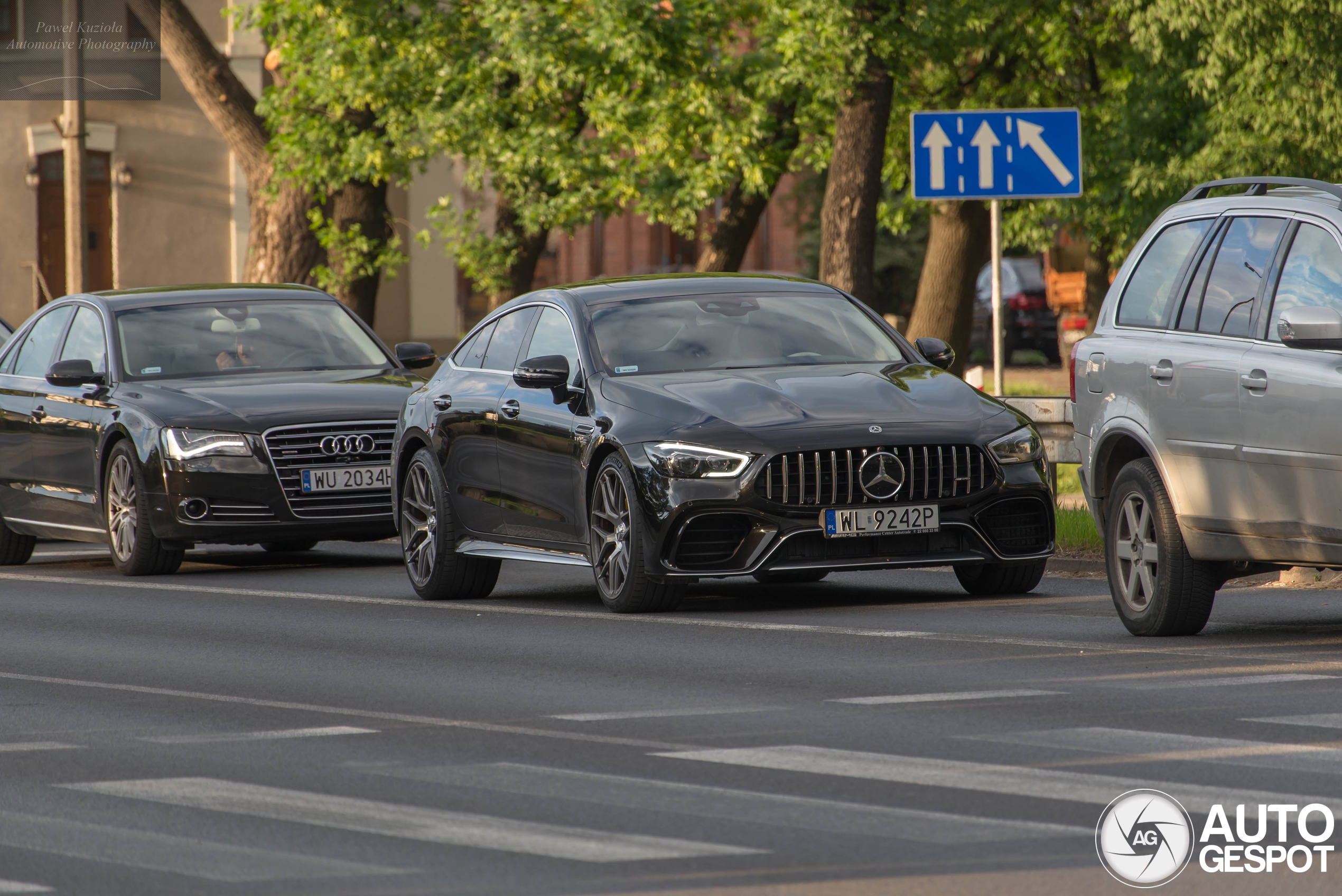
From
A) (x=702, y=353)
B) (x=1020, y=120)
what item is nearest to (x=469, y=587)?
(x=702, y=353)

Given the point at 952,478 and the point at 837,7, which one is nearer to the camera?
the point at 952,478

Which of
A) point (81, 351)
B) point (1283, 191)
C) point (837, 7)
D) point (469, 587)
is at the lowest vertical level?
point (469, 587)

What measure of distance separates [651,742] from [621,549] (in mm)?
4018

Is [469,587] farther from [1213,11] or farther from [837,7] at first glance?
[1213,11]

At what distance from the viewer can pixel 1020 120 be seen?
17.3m

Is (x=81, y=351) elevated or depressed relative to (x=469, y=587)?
elevated

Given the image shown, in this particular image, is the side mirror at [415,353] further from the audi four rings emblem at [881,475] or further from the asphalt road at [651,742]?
the audi four rings emblem at [881,475]

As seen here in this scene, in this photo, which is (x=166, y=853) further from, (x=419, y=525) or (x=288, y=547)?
(x=288, y=547)

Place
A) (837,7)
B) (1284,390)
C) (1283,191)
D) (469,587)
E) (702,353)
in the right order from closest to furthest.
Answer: (1284,390), (1283,191), (702,353), (469,587), (837,7)

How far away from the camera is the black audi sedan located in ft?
48.4

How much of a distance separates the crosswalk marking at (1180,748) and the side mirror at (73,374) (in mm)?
9337

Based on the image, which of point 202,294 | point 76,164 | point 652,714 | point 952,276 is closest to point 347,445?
point 202,294

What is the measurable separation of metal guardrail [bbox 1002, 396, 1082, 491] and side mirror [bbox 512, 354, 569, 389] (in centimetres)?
420

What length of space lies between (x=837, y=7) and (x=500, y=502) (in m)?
14.8
